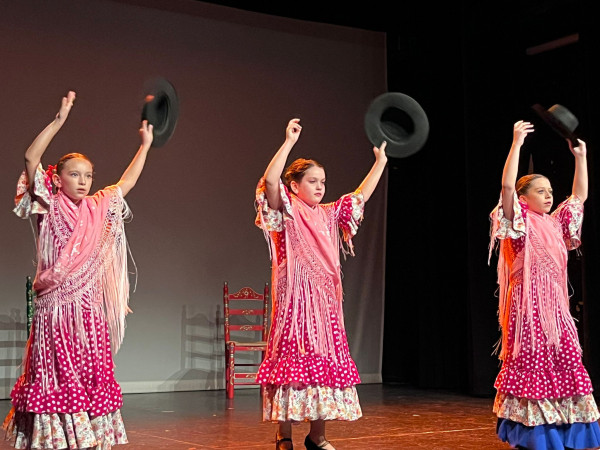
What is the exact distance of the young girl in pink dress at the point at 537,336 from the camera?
3848mm

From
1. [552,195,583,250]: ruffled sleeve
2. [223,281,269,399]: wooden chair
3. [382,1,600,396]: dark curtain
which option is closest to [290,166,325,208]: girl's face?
[552,195,583,250]: ruffled sleeve

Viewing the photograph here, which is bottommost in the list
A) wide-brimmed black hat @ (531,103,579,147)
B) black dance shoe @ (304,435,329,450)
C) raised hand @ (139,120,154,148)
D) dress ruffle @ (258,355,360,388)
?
black dance shoe @ (304,435,329,450)

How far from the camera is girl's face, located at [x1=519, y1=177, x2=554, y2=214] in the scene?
4.05 meters

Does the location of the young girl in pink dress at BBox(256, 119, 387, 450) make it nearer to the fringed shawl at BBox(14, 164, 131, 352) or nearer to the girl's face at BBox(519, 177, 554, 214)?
the fringed shawl at BBox(14, 164, 131, 352)

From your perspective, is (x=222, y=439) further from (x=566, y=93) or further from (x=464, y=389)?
(x=566, y=93)

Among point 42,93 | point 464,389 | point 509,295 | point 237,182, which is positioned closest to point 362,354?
point 464,389

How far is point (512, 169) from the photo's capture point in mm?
3814

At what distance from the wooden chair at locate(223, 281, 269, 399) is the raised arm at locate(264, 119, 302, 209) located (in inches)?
128

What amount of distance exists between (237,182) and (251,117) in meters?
0.56

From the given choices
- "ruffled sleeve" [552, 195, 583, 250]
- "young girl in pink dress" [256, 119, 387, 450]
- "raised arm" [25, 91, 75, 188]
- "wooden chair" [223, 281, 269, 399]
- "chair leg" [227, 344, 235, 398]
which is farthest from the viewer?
"wooden chair" [223, 281, 269, 399]

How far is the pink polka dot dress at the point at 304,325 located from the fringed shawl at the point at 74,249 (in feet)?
2.08

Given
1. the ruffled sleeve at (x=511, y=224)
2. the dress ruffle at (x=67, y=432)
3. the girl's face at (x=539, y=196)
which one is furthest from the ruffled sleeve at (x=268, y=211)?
the girl's face at (x=539, y=196)

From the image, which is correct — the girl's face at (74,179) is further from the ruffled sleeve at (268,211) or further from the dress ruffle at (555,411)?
the dress ruffle at (555,411)

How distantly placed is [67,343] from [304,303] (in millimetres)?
970
